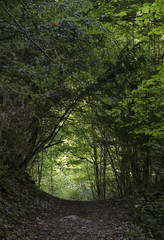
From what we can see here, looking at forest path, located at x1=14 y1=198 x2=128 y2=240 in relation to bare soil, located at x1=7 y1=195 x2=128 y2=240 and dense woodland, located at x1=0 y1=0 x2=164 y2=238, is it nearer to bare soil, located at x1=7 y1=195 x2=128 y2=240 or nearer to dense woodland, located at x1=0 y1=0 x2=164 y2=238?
bare soil, located at x1=7 y1=195 x2=128 y2=240

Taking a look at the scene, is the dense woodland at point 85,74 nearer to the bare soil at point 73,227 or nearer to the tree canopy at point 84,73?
the tree canopy at point 84,73

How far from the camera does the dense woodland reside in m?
3.46

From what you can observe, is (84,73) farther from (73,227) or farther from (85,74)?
(73,227)

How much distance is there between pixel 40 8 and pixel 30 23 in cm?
37

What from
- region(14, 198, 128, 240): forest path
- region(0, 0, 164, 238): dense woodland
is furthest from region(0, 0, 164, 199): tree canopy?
region(14, 198, 128, 240): forest path

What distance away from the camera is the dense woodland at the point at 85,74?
3461 millimetres

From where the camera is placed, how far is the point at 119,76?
6.46 m

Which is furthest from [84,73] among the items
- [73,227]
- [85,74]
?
[73,227]

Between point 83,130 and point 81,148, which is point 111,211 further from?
point 81,148

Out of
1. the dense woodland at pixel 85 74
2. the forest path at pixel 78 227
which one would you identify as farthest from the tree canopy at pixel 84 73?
the forest path at pixel 78 227

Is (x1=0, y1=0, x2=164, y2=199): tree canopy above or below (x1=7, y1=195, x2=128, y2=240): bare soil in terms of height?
above

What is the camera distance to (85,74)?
237 inches

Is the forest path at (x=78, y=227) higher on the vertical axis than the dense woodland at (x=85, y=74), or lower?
lower

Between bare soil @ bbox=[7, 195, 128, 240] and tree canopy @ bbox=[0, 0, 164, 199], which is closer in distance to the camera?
tree canopy @ bbox=[0, 0, 164, 199]
